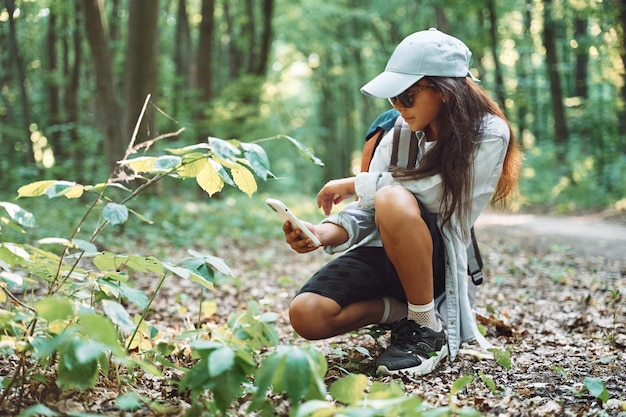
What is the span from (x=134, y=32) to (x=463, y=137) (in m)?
6.35

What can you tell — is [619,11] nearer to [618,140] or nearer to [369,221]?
[618,140]

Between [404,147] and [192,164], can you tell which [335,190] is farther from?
[192,164]

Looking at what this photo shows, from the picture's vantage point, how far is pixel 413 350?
8.66 ft

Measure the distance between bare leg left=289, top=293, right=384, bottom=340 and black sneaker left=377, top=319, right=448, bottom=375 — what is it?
22cm

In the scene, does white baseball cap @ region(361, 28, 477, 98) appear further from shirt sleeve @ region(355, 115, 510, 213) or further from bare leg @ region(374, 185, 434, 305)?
bare leg @ region(374, 185, 434, 305)

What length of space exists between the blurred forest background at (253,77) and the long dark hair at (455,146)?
264cm

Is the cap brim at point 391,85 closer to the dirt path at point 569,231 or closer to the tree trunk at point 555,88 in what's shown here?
the dirt path at point 569,231

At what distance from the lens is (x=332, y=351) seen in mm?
2930

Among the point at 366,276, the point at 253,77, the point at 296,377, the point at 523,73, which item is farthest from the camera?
the point at 523,73

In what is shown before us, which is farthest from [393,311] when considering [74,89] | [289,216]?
[74,89]

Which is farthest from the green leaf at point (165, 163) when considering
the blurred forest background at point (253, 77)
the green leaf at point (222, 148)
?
the blurred forest background at point (253, 77)

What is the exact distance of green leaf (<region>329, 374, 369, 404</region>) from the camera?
5.50 ft

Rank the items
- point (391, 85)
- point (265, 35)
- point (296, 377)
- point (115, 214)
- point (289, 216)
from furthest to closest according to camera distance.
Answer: point (265, 35)
point (391, 85)
point (289, 216)
point (115, 214)
point (296, 377)

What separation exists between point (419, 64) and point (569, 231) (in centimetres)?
710
